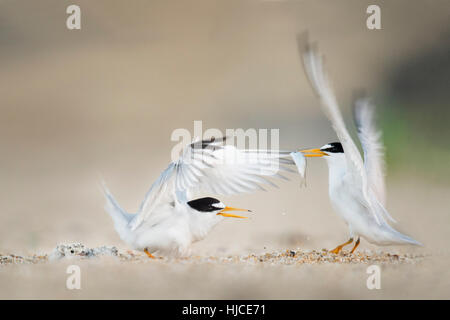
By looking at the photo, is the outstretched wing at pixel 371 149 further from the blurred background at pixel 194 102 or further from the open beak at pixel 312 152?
the open beak at pixel 312 152

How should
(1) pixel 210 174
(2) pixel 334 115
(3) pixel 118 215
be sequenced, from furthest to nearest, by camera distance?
(3) pixel 118 215, (1) pixel 210 174, (2) pixel 334 115

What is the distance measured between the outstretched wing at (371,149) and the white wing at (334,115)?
0.20 ft

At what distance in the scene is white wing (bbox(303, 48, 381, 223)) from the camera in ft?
7.05

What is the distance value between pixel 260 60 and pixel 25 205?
1509mm

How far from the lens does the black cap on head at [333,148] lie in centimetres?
240

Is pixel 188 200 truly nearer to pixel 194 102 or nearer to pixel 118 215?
pixel 118 215

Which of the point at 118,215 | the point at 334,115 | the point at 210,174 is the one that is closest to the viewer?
the point at 334,115

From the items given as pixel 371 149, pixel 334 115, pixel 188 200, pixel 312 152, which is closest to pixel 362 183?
Result: pixel 371 149

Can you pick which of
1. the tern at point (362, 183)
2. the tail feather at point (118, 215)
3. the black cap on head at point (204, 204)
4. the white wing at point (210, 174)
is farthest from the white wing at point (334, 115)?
the tail feather at point (118, 215)

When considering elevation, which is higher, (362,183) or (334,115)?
(334,115)

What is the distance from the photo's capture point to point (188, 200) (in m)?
2.40

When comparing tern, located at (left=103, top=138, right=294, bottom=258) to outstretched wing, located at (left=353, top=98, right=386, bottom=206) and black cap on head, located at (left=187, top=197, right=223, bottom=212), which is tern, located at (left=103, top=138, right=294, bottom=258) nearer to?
black cap on head, located at (left=187, top=197, right=223, bottom=212)

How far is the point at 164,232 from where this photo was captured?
2398mm

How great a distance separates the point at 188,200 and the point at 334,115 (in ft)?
2.80
